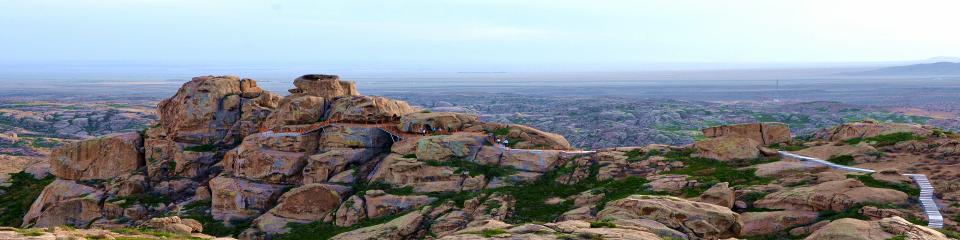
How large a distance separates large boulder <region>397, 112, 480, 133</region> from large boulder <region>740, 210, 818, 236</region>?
2821 cm

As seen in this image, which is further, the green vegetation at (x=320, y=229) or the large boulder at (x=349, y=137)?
the large boulder at (x=349, y=137)

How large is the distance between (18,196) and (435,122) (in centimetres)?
3963

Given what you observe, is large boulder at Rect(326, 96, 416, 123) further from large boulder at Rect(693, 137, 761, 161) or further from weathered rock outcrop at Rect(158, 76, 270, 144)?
large boulder at Rect(693, 137, 761, 161)

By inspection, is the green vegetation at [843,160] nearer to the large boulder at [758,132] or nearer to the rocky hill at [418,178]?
the rocky hill at [418,178]

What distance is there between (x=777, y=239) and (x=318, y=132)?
3674 centimetres

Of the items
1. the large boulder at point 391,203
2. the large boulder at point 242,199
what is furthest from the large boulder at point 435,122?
the large boulder at point 242,199

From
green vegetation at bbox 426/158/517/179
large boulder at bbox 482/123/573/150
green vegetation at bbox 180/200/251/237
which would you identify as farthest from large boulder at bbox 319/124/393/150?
large boulder at bbox 482/123/573/150

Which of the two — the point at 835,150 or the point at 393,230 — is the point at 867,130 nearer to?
the point at 835,150

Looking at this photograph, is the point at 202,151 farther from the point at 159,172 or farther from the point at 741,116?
the point at 741,116

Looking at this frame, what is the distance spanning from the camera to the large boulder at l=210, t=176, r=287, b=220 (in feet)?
165

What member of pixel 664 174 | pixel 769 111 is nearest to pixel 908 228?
pixel 664 174

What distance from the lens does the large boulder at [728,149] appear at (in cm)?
4753

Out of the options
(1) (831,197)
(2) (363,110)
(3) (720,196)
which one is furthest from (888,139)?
(2) (363,110)

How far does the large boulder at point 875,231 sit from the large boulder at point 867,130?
957 inches
